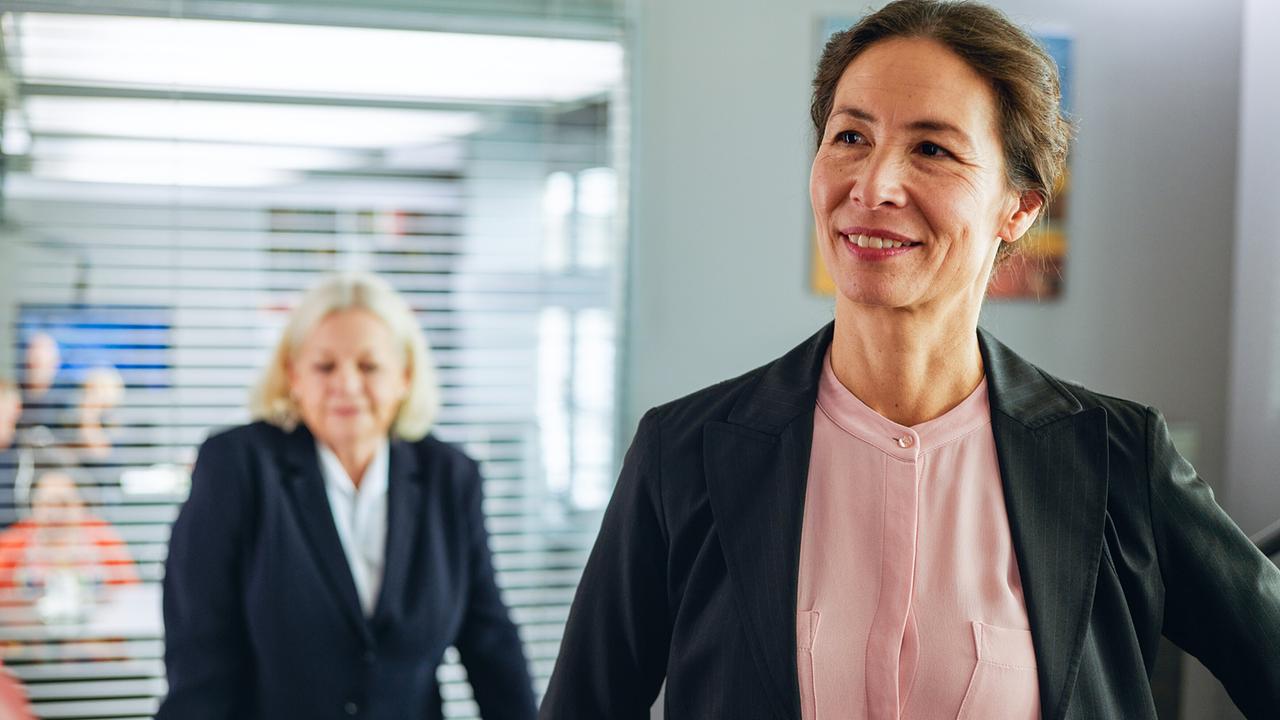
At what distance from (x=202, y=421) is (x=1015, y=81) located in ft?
8.65

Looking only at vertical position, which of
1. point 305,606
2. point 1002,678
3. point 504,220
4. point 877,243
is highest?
point 504,220

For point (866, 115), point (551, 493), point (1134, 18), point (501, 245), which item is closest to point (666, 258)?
point (501, 245)

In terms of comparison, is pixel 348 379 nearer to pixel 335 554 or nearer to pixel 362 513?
pixel 362 513

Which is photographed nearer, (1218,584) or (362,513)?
(1218,584)

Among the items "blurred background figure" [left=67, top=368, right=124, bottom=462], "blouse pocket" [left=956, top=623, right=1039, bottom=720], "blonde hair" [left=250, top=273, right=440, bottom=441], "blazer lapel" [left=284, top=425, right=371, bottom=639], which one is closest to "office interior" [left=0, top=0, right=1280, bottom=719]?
"blurred background figure" [left=67, top=368, right=124, bottom=462]

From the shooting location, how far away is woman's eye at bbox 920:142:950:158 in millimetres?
1309

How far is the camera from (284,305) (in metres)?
3.39

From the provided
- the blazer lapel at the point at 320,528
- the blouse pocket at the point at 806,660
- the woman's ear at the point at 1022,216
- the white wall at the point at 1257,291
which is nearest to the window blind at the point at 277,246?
the blazer lapel at the point at 320,528

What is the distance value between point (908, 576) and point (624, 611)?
32 centimetres

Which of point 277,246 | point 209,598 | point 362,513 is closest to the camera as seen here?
point 209,598

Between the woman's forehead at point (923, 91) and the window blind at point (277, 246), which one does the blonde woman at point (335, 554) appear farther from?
the woman's forehead at point (923, 91)

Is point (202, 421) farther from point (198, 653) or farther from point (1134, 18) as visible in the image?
point (1134, 18)

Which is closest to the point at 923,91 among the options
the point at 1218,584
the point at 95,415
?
the point at 1218,584

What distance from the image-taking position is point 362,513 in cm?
253
